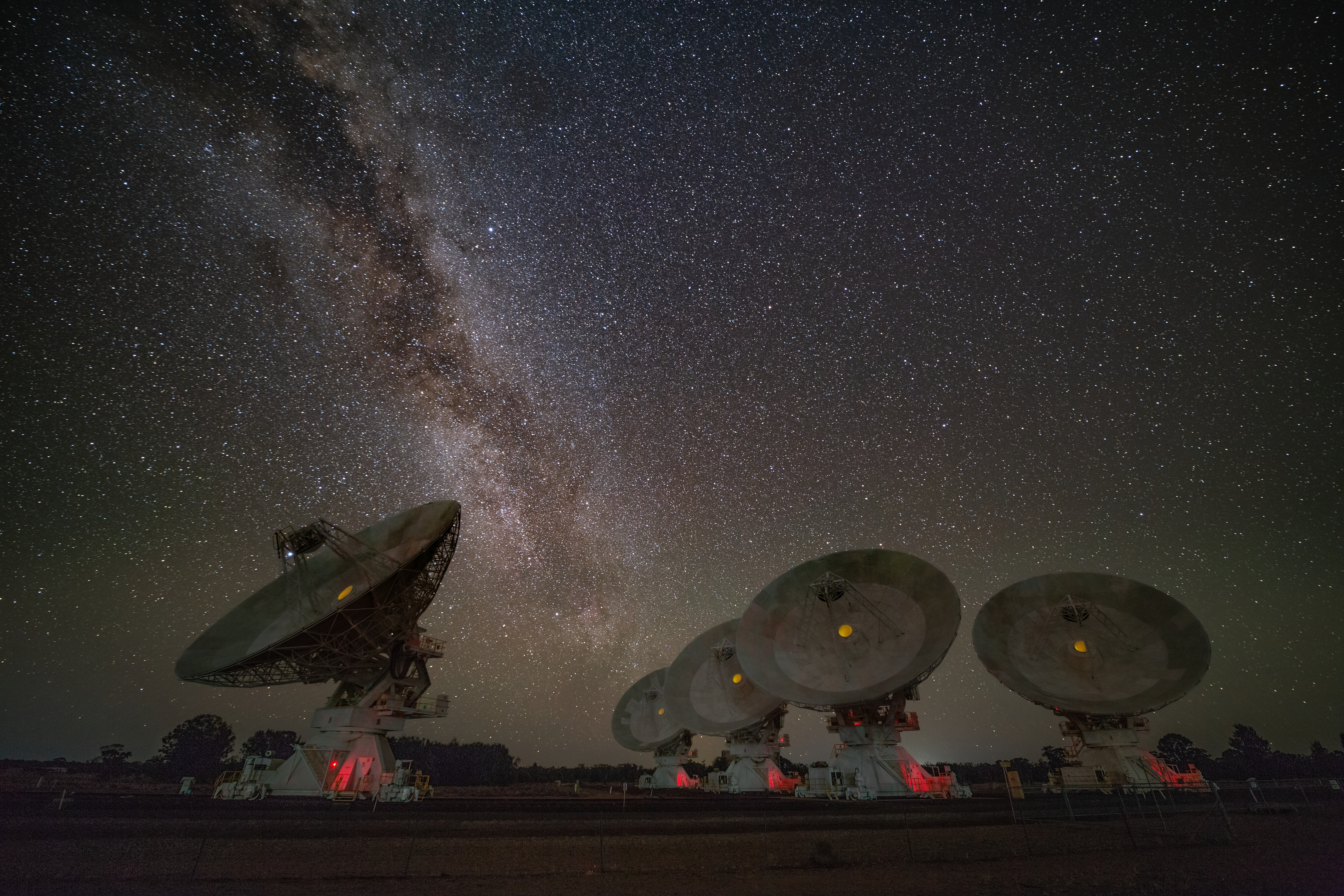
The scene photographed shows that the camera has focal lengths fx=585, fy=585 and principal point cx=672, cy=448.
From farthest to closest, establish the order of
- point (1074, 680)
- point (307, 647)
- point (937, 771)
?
point (937, 771) → point (1074, 680) → point (307, 647)

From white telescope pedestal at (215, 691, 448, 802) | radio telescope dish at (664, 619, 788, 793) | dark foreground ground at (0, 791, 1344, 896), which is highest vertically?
radio telescope dish at (664, 619, 788, 793)

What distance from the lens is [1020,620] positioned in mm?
31188

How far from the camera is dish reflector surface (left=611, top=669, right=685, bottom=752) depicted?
151 ft

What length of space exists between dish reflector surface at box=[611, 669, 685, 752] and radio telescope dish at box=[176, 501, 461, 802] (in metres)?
22.1

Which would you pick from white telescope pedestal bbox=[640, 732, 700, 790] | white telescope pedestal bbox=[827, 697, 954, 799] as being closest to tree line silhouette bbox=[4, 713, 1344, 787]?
white telescope pedestal bbox=[640, 732, 700, 790]

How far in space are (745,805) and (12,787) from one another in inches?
1299

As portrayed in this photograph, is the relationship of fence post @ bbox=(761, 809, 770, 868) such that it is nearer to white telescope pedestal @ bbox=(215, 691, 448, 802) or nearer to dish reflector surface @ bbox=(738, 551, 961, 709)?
dish reflector surface @ bbox=(738, 551, 961, 709)

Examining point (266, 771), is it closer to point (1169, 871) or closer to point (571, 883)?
point (571, 883)

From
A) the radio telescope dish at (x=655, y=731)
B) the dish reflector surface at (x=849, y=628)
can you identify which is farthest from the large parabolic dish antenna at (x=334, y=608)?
the radio telescope dish at (x=655, y=731)

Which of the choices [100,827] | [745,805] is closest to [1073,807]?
[745,805]

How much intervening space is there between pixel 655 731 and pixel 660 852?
3866 centimetres

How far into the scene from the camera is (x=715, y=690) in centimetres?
4075

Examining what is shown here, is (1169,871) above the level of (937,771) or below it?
below

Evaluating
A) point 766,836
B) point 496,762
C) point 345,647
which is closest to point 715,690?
point 345,647
